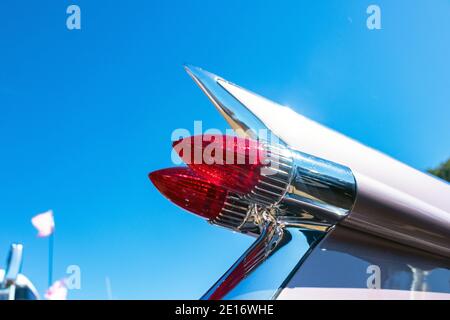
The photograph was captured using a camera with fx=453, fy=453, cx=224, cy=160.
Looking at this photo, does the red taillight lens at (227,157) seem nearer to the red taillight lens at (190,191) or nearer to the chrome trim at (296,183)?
the chrome trim at (296,183)

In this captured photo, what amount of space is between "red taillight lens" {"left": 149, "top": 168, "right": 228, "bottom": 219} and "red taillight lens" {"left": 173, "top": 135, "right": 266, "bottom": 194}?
0.44 ft

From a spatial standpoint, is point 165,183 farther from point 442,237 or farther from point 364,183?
point 442,237

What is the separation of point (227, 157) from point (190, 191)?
0.23 metres

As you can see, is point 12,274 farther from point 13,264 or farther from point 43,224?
point 43,224

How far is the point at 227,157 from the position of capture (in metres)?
1.01

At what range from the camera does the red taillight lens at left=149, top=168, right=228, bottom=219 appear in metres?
1.20

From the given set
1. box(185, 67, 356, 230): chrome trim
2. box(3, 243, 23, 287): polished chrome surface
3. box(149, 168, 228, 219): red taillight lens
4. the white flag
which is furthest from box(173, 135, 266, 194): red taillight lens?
the white flag

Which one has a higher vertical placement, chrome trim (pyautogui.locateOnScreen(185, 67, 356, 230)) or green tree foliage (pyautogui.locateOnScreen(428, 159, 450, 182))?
green tree foliage (pyautogui.locateOnScreen(428, 159, 450, 182))

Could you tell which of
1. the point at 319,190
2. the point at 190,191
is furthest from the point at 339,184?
the point at 190,191

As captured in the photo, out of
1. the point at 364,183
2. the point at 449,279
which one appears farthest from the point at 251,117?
the point at 449,279

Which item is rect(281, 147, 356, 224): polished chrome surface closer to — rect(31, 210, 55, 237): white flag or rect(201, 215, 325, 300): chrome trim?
rect(201, 215, 325, 300): chrome trim

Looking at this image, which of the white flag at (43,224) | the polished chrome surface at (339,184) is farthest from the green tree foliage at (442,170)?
the polished chrome surface at (339,184)
